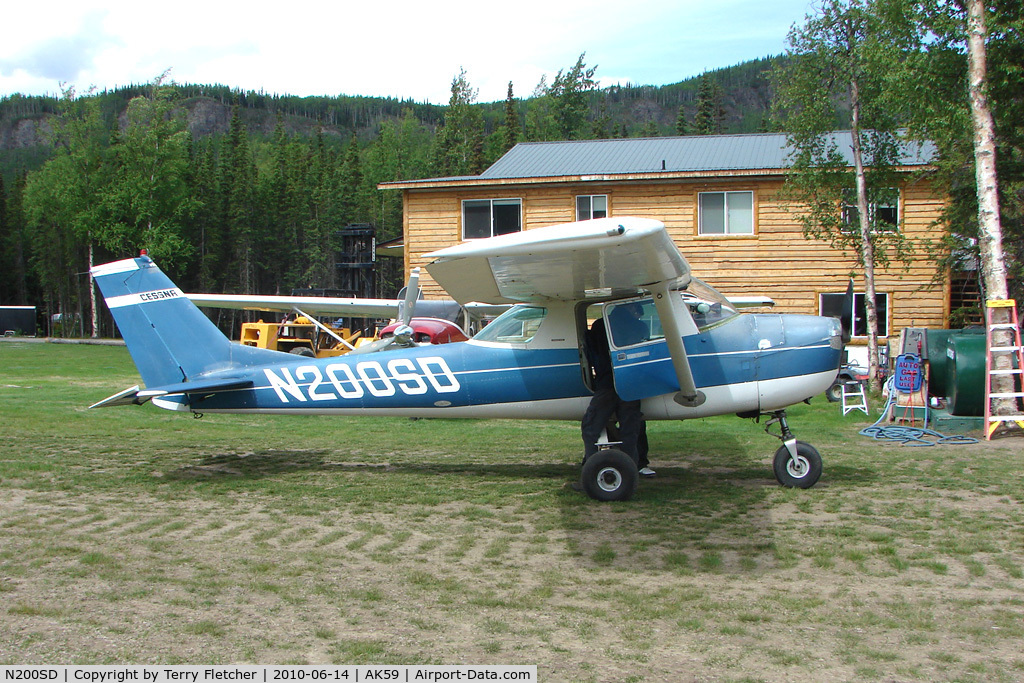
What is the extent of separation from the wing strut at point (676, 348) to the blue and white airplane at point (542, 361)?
14 millimetres

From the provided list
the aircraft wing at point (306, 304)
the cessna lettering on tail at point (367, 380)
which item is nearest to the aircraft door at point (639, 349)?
the cessna lettering on tail at point (367, 380)

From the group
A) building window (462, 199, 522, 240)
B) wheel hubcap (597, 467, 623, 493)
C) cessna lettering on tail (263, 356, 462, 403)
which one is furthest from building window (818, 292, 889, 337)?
wheel hubcap (597, 467, 623, 493)

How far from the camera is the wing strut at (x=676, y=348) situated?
21.7 ft

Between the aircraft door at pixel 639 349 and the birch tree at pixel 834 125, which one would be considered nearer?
the aircraft door at pixel 639 349

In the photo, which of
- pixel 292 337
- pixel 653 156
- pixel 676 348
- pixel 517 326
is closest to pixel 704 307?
pixel 676 348

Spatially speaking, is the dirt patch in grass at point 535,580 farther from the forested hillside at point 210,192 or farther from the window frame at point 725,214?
the forested hillside at point 210,192

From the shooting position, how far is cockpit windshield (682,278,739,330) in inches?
295

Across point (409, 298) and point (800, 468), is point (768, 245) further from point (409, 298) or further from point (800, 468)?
point (800, 468)

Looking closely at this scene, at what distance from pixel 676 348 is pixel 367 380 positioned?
3216mm

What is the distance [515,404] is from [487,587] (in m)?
3.32

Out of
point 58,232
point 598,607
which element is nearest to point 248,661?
point 598,607

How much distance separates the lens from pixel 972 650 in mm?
3721

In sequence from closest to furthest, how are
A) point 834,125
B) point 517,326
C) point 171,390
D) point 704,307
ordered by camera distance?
point 704,307
point 171,390
point 517,326
point 834,125

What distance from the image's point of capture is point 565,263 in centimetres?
602
